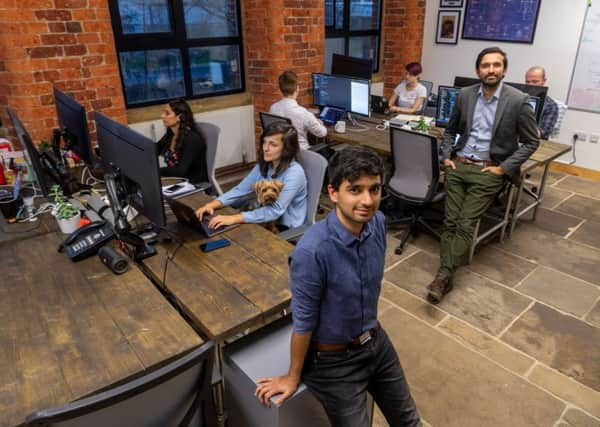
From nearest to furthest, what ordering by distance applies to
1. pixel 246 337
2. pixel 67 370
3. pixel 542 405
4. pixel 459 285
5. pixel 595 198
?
pixel 67 370 → pixel 246 337 → pixel 542 405 → pixel 459 285 → pixel 595 198

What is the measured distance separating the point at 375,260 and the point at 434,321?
4.71 feet

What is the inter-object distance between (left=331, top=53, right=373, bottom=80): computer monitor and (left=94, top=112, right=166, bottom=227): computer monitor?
309 centimetres

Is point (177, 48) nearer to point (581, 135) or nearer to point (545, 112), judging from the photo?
point (545, 112)

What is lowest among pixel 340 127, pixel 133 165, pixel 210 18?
pixel 340 127

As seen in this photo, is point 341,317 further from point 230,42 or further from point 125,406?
point 230,42

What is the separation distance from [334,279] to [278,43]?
3.43 m

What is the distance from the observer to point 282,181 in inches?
92.2

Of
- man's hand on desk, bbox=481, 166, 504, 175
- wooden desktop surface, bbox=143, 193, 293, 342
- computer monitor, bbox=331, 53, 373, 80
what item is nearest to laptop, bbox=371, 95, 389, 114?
computer monitor, bbox=331, 53, 373, 80

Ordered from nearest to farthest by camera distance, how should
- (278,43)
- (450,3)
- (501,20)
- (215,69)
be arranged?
→ (278,43)
(215,69)
(501,20)
(450,3)

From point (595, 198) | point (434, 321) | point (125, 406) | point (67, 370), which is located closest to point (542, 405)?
point (434, 321)

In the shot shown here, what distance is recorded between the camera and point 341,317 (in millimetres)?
1383

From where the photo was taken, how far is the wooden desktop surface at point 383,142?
3.42 metres

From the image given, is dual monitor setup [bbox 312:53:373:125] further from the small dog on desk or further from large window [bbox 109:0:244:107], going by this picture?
the small dog on desk

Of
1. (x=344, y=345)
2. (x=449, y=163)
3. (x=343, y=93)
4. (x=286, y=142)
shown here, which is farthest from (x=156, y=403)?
(x=343, y=93)
